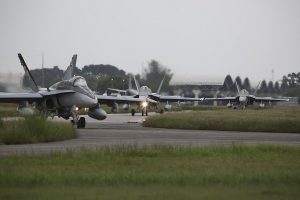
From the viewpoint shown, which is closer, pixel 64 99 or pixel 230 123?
pixel 230 123

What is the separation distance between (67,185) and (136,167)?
3.59 meters

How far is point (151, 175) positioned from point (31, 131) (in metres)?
13.7

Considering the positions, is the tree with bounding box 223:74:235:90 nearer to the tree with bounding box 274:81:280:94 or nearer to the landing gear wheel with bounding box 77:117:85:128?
the tree with bounding box 274:81:280:94

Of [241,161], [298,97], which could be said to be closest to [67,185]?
[241,161]

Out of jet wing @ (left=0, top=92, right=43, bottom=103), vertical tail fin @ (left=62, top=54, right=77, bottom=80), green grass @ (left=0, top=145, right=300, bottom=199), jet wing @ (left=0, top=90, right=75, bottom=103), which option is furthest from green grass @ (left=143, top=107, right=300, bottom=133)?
green grass @ (left=0, top=145, right=300, bottom=199)

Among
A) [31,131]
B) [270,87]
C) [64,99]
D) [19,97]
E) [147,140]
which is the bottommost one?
[147,140]

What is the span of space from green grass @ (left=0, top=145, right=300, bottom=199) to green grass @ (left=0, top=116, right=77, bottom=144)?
6.55 meters

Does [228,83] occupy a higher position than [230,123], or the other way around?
[228,83]

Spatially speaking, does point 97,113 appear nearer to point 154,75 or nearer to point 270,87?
point 154,75

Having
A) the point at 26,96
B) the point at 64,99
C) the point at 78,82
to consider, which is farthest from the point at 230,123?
the point at 26,96

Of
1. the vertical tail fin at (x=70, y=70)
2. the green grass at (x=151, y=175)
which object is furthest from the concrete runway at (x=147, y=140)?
the vertical tail fin at (x=70, y=70)

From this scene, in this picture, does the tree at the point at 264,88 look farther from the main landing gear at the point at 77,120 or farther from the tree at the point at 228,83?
the main landing gear at the point at 77,120

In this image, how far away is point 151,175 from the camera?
15.0m

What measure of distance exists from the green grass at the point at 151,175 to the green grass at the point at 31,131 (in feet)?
21.5
